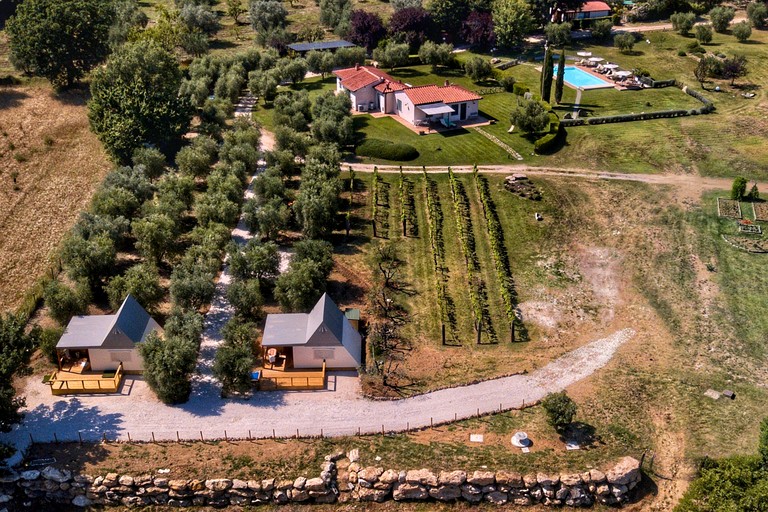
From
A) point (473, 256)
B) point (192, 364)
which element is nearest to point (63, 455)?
point (192, 364)

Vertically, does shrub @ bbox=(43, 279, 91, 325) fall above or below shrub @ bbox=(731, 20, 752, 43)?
below

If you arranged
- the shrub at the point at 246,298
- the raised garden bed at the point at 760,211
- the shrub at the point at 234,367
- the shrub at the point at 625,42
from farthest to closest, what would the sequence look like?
the shrub at the point at 625,42 → the raised garden bed at the point at 760,211 → the shrub at the point at 246,298 → the shrub at the point at 234,367

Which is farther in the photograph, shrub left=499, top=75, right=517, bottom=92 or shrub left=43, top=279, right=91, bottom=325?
shrub left=499, top=75, right=517, bottom=92

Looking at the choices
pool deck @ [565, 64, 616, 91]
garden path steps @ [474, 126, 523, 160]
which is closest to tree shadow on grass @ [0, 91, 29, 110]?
garden path steps @ [474, 126, 523, 160]

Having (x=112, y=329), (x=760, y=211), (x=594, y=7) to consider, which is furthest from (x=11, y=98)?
(x=594, y=7)

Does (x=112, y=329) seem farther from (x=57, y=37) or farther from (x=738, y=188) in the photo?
(x=57, y=37)

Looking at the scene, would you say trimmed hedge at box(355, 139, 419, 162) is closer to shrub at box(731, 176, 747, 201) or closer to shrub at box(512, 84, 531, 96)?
shrub at box(512, 84, 531, 96)

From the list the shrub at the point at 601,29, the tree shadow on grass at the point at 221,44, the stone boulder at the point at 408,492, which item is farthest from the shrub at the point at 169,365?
the shrub at the point at 601,29

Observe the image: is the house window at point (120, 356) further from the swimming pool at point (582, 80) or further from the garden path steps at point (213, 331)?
the swimming pool at point (582, 80)
